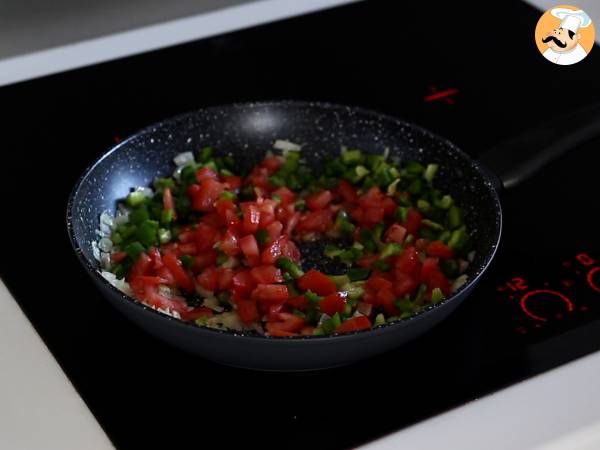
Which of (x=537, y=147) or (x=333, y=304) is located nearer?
(x=333, y=304)

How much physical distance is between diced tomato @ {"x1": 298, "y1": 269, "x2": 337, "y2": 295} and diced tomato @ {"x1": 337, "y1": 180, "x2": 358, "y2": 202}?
0.21 m

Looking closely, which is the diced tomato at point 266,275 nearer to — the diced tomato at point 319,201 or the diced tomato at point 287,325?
the diced tomato at point 287,325

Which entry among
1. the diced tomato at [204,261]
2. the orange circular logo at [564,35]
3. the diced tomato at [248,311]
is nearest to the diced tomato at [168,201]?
the diced tomato at [204,261]

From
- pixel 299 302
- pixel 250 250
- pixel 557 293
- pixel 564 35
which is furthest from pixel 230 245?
pixel 564 35

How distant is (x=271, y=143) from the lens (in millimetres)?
1379

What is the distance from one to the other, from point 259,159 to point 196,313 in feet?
1.10

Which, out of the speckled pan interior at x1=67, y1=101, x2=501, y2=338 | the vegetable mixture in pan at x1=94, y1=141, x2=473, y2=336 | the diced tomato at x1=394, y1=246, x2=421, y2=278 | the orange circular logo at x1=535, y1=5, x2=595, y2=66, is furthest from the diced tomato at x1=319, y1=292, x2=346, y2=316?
the orange circular logo at x1=535, y1=5, x2=595, y2=66

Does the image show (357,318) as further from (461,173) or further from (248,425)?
(461,173)

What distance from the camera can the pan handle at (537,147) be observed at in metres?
1.20

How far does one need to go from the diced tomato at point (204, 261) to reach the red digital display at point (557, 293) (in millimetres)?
341

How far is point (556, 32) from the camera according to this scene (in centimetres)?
148

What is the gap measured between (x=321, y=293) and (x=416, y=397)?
0.19 meters

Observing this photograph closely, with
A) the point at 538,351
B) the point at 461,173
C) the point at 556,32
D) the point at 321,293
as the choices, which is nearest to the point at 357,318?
the point at 321,293

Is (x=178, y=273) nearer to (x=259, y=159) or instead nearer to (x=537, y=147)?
(x=259, y=159)
